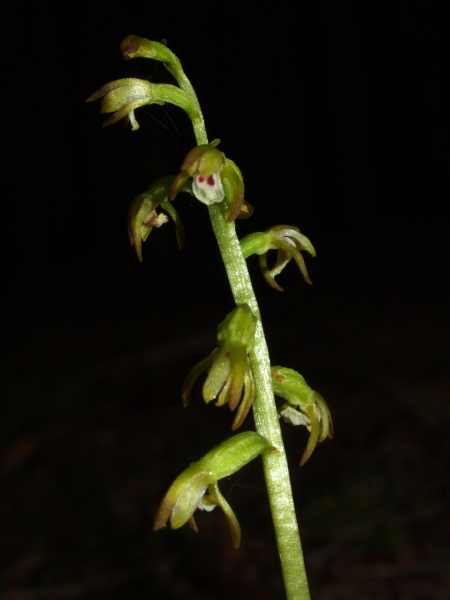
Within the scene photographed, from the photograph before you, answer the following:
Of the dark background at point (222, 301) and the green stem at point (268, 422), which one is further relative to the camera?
the dark background at point (222, 301)

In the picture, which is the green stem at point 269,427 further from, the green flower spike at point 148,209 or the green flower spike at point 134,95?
the green flower spike at point 134,95

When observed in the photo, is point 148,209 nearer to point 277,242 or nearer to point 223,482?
point 277,242

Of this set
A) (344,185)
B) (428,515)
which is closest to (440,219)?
(344,185)

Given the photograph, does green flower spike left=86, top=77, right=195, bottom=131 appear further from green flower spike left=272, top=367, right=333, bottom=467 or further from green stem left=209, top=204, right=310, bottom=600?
green flower spike left=272, top=367, right=333, bottom=467

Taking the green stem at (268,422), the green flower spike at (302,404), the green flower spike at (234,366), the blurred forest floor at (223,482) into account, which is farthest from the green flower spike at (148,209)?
the blurred forest floor at (223,482)

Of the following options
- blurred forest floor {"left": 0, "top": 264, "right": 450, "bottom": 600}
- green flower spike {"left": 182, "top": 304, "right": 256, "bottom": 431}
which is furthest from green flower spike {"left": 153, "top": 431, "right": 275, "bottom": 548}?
blurred forest floor {"left": 0, "top": 264, "right": 450, "bottom": 600}

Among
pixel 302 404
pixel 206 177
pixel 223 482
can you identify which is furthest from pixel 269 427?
pixel 223 482
